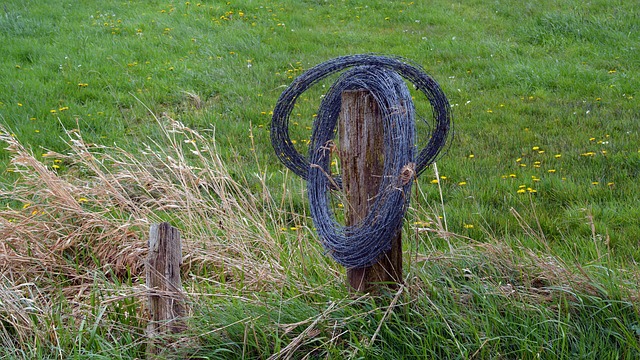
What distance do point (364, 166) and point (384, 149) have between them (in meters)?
0.12

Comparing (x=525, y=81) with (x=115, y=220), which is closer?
(x=115, y=220)

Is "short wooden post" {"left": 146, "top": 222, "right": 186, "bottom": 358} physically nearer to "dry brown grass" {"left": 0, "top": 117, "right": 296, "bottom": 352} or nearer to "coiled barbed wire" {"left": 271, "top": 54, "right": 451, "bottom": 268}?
"dry brown grass" {"left": 0, "top": 117, "right": 296, "bottom": 352}

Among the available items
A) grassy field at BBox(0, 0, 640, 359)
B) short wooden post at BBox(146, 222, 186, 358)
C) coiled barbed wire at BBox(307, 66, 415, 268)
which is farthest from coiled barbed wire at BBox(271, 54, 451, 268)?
short wooden post at BBox(146, 222, 186, 358)

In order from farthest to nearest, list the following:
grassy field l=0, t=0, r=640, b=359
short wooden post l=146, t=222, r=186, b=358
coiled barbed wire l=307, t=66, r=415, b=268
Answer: short wooden post l=146, t=222, r=186, b=358, grassy field l=0, t=0, r=640, b=359, coiled barbed wire l=307, t=66, r=415, b=268

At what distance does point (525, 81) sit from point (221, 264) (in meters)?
6.54

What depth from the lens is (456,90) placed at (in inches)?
361

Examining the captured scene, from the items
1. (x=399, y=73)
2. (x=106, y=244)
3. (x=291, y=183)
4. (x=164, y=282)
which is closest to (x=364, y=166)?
(x=399, y=73)

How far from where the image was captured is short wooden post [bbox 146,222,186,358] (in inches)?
130

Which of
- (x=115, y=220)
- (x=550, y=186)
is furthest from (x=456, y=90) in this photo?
(x=115, y=220)

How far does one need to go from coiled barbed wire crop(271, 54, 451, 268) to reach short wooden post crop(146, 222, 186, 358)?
2.31 ft

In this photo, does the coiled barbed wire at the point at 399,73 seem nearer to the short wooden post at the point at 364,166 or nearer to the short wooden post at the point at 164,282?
the short wooden post at the point at 364,166

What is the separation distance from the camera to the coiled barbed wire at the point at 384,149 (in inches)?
120

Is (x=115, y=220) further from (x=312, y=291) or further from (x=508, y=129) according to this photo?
(x=508, y=129)

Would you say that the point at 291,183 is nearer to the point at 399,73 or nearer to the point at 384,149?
the point at 399,73
